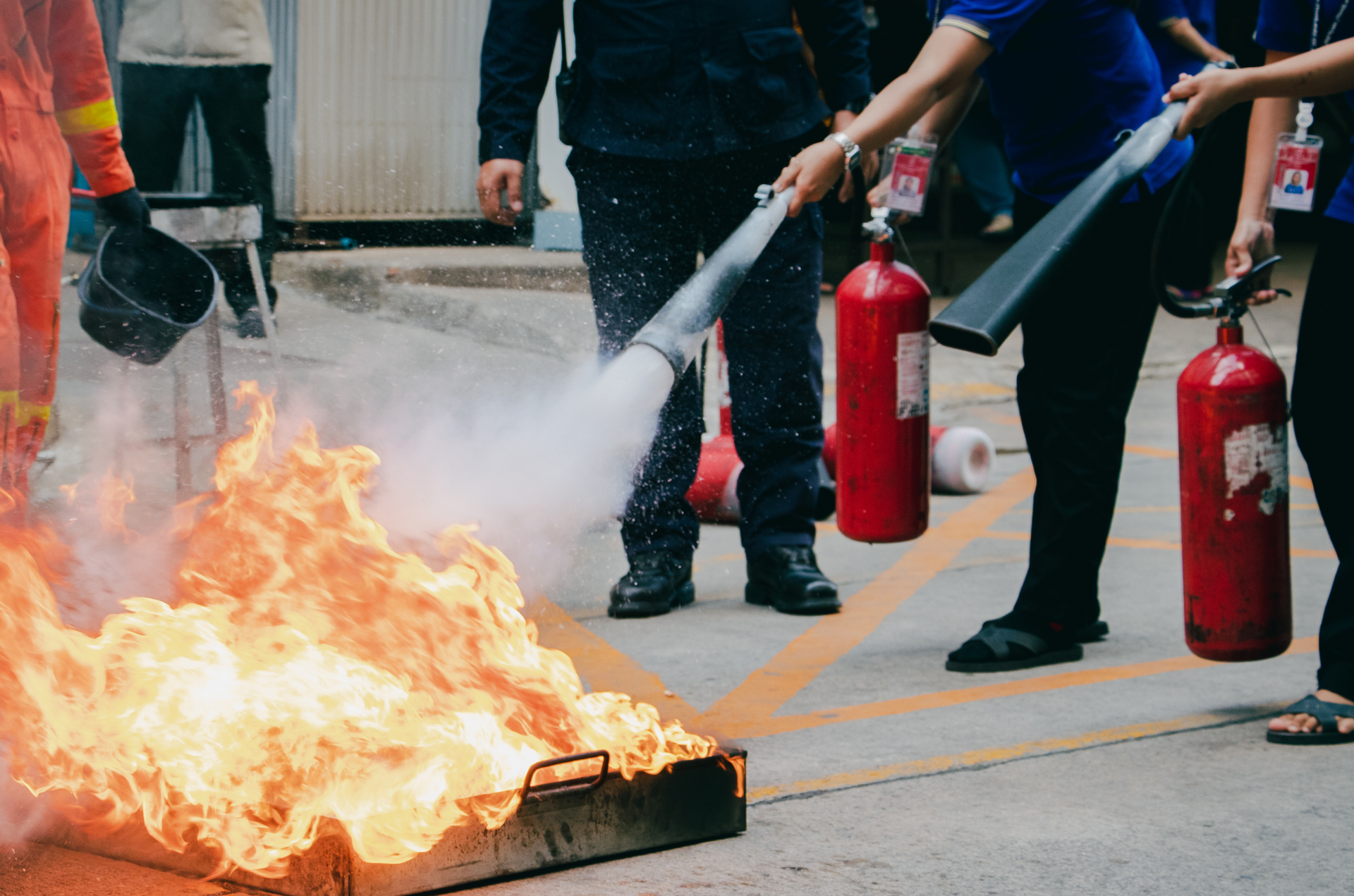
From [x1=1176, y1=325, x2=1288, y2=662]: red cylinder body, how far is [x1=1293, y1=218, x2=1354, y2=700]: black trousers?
0.07 meters

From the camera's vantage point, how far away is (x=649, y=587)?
13.5ft

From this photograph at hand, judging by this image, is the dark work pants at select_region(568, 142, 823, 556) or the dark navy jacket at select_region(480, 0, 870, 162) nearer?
the dark navy jacket at select_region(480, 0, 870, 162)

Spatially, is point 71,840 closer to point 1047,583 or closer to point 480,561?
point 480,561

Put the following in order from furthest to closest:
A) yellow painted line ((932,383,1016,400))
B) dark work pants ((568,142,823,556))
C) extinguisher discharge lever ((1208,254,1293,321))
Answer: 1. yellow painted line ((932,383,1016,400))
2. dark work pants ((568,142,823,556))
3. extinguisher discharge lever ((1208,254,1293,321))

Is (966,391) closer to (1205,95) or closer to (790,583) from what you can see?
(790,583)

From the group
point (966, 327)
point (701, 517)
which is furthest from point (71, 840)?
point (701, 517)

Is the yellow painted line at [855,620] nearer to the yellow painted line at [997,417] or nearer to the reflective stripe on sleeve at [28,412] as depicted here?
the yellow painted line at [997,417]

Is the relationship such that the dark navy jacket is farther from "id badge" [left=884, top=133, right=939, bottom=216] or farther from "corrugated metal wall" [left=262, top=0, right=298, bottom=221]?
"corrugated metal wall" [left=262, top=0, right=298, bottom=221]

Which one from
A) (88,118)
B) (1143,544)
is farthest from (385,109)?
(1143,544)

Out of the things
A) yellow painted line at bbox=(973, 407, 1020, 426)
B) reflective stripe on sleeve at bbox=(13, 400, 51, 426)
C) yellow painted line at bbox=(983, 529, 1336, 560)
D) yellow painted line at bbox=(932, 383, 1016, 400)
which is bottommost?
yellow painted line at bbox=(932, 383, 1016, 400)

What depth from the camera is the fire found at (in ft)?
7.57

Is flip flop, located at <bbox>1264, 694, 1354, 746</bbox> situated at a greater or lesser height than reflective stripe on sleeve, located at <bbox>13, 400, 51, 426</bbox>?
lesser

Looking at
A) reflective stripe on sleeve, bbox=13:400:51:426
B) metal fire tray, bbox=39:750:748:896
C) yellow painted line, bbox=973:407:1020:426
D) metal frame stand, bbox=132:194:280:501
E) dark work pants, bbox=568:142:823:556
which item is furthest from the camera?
yellow painted line, bbox=973:407:1020:426

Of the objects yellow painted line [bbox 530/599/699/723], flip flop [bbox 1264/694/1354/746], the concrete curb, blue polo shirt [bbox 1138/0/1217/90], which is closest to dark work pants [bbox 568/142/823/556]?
yellow painted line [bbox 530/599/699/723]
